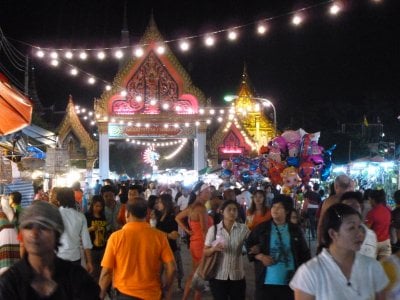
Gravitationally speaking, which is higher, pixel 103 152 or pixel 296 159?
pixel 103 152

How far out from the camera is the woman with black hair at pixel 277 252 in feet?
19.9

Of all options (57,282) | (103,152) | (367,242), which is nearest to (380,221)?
(367,242)

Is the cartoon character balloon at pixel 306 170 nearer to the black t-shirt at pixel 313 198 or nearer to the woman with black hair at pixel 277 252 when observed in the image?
the black t-shirt at pixel 313 198

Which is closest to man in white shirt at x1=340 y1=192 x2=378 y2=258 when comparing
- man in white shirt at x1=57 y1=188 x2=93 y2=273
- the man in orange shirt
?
the man in orange shirt

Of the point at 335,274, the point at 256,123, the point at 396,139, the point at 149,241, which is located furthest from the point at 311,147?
the point at 396,139

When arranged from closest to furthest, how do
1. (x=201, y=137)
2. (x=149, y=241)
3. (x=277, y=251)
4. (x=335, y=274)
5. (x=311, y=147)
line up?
(x=335, y=274)
(x=149, y=241)
(x=277, y=251)
(x=311, y=147)
(x=201, y=137)

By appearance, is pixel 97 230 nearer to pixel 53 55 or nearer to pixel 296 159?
pixel 296 159

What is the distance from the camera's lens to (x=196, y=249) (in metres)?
9.09

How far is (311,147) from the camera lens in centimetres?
1465

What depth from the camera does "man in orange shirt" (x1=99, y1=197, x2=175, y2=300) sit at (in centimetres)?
542

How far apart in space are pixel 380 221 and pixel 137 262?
477 centimetres

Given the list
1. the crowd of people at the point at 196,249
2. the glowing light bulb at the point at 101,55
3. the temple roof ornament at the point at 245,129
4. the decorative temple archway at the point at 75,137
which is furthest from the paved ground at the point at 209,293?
the decorative temple archway at the point at 75,137

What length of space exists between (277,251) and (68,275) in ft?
10.7

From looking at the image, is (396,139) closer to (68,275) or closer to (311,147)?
(311,147)
